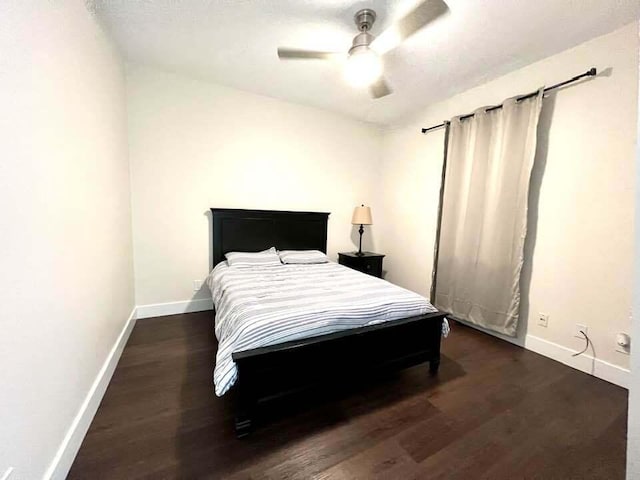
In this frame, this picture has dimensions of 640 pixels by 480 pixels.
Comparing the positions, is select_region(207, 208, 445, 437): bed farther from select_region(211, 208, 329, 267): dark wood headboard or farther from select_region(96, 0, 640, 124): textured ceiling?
select_region(96, 0, 640, 124): textured ceiling

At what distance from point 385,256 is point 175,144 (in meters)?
3.08

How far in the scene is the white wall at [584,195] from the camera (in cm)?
190

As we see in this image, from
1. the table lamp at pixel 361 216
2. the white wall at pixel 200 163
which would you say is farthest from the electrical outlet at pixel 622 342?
the white wall at pixel 200 163

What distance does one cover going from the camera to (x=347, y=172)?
3.90 metres

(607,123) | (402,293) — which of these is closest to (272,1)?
(402,293)

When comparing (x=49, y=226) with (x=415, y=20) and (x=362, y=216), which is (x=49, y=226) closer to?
(x=415, y=20)

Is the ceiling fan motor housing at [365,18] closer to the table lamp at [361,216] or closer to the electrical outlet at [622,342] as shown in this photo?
the table lamp at [361,216]

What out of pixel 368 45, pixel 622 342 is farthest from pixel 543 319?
pixel 368 45

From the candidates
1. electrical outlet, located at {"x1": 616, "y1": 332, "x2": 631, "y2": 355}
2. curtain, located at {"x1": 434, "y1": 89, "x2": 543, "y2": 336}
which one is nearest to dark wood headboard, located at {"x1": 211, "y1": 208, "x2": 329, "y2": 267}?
curtain, located at {"x1": 434, "y1": 89, "x2": 543, "y2": 336}

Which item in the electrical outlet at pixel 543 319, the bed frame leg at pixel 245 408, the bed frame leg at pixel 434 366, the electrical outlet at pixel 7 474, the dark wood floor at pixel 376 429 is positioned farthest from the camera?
the electrical outlet at pixel 543 319

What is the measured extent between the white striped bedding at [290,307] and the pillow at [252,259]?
0.78 feet

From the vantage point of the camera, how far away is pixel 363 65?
6.00ft

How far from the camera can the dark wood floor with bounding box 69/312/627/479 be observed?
1.24 meters

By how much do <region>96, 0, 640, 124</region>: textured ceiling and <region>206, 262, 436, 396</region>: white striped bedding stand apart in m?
1.96
